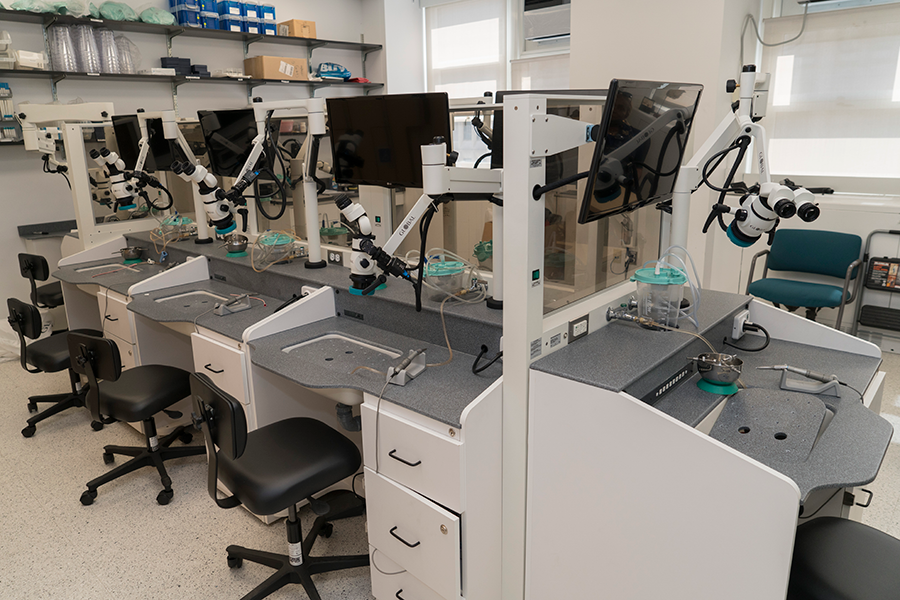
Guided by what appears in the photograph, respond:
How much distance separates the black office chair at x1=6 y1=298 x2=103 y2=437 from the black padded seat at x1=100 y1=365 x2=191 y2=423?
2.15 feet

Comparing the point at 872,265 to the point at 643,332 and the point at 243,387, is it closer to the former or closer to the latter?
the point at 643,332

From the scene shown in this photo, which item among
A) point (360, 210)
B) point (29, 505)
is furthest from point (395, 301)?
point (29, 505)

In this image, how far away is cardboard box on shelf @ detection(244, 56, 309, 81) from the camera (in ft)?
17.8

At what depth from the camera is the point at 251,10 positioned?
17.4 feet

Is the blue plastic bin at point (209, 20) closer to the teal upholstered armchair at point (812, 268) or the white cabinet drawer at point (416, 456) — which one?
the white cabinet drawer at point (416, 456)

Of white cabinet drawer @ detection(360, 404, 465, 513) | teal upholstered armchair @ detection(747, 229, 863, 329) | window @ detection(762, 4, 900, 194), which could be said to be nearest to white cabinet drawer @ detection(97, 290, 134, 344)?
white cabinet drawer @ detection(360, 404, 465, 513)

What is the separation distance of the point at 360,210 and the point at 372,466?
0.83 metres

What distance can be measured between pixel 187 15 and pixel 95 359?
3789mm

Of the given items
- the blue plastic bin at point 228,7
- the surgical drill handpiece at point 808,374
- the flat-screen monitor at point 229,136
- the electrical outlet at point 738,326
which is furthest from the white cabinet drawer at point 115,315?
the blue plastic bin at point 228,7

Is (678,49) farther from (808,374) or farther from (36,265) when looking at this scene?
(36,265)

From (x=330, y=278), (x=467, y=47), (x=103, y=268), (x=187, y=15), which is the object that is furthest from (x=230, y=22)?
(x=330, y=278)

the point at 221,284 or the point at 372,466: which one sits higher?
the point at 221,284

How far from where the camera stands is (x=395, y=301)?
7.41ft

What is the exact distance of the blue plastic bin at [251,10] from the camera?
5.26 m
